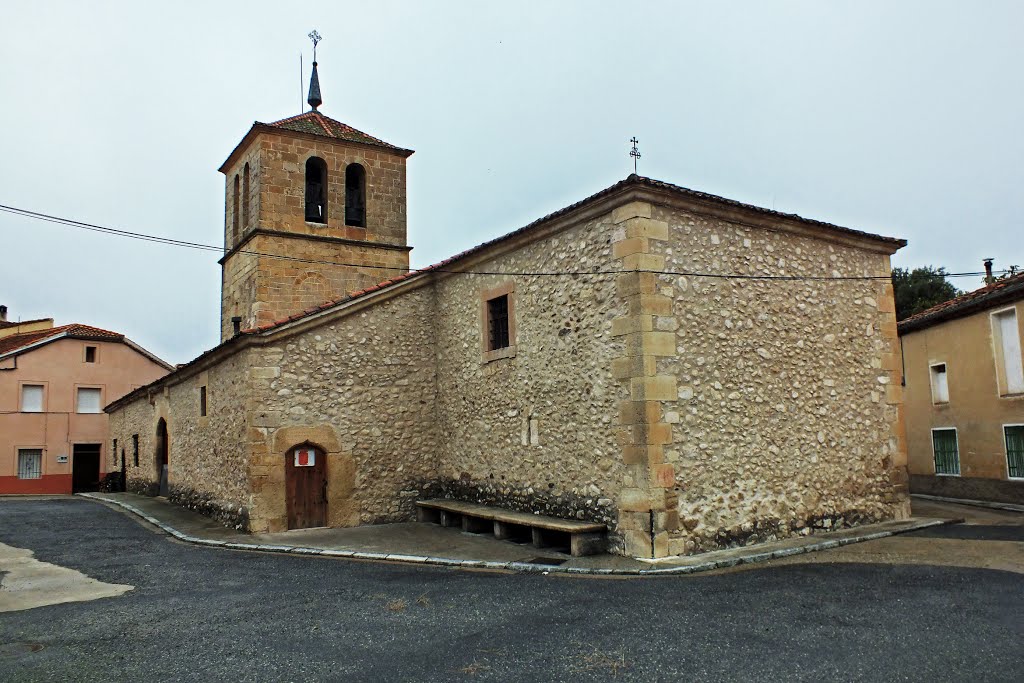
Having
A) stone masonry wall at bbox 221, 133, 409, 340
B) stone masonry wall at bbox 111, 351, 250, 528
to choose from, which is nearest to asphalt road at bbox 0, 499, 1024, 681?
stone masonry wall at bbox 111, 351, 250, 528

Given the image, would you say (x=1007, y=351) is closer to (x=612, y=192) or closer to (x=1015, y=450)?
(x=1015, y=450)

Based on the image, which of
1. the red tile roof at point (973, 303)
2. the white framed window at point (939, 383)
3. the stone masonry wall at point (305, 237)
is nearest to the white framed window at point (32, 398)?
the stone masonry wall at point (305, 237)

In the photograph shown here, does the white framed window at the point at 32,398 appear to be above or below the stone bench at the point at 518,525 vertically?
above

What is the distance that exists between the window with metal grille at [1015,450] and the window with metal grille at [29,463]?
2908cm

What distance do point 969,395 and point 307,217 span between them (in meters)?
14.3

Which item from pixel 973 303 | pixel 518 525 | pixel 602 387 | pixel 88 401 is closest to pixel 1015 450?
pixel 973 303

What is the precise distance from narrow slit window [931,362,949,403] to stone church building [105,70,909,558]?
537cm

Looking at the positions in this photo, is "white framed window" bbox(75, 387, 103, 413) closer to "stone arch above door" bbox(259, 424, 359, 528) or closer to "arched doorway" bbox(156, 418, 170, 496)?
"arched doorway" bbox(156, 418, 170, 496)

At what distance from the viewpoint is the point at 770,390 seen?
9.84 metres

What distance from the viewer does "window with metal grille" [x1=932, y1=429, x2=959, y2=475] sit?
15570 mm

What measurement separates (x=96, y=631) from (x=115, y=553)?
4622mm

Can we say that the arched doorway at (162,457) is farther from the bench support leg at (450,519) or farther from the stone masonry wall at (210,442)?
the bench support leg at (450,519)

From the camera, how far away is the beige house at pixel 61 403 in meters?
25.9

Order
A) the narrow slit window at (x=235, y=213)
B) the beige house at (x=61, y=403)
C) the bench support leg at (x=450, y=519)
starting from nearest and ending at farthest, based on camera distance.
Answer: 1. the bench support leg at (x=450, y=519)
2. the narrow slit window at (x=235, y=213)
3. the beige house at (x=61, y=403)
